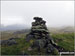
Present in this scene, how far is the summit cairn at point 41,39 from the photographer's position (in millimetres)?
57688

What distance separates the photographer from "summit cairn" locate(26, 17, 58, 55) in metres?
57.7

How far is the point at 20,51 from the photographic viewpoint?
5759 cm

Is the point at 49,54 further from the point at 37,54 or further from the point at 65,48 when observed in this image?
the point at 65,48

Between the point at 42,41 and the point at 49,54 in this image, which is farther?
the point at 42,41

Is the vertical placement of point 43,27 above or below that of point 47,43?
above

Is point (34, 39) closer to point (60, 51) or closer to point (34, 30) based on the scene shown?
point (34, 30)

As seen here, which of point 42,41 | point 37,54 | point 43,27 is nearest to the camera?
point 37,54

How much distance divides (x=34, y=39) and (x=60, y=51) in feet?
40.0

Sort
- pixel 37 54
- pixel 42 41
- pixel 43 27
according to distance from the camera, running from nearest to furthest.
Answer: pixel 37 54 → pixel 42 41 → pixel 43 27

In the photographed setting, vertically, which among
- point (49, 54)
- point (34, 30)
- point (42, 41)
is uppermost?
point (34, 30)

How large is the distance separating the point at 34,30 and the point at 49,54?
530 inches

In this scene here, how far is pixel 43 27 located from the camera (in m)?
67.4

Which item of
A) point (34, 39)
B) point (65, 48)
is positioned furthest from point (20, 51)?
point (65, 48)

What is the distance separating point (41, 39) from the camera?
201 ft
